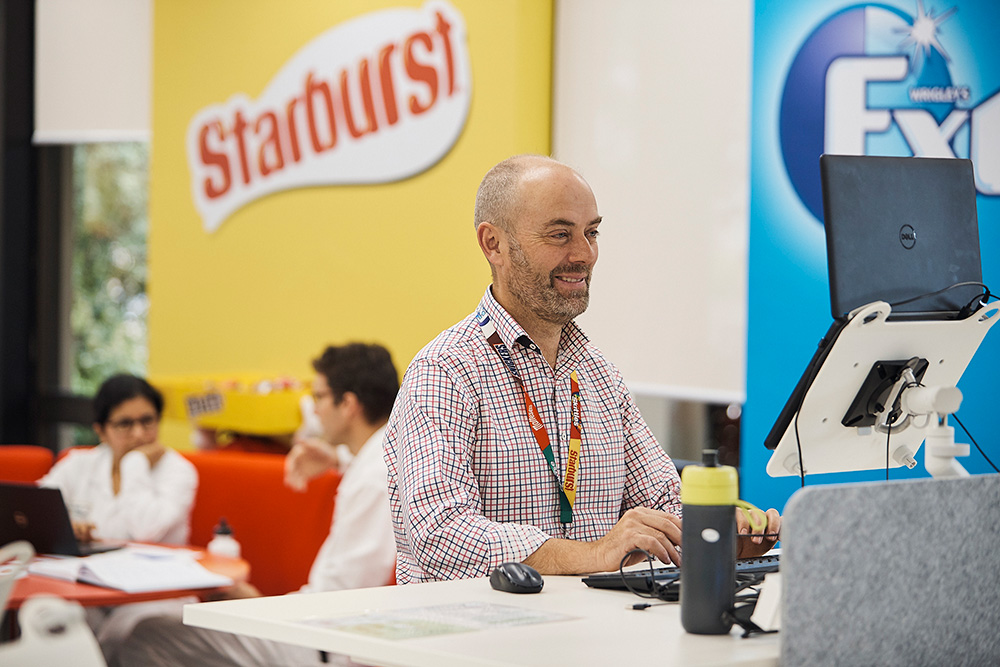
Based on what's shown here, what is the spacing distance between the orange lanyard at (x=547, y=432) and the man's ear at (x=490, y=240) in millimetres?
126

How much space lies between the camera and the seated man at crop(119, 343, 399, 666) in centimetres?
343

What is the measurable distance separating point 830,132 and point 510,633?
2628 millimetres

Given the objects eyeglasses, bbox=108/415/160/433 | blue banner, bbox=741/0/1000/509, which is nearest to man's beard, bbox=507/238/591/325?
blue banner, bbox=741/0/1000/509

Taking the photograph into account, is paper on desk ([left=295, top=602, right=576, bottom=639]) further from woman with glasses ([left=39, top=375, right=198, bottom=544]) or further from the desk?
woman with glasses ([left=39, top=375, right=198, bottom=544])

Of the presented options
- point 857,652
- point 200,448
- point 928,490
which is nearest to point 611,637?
point 857,652

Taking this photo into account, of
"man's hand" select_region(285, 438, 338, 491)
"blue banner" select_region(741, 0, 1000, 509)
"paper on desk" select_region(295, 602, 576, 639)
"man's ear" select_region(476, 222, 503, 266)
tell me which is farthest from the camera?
"man's hand" select_region(285, 438, 338, 491)

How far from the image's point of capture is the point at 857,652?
Answer: 1.36 meters

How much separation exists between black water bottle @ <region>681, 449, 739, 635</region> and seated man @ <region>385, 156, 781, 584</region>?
1.36 ft

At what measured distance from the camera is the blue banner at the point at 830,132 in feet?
11.2

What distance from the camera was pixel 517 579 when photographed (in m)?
1.68

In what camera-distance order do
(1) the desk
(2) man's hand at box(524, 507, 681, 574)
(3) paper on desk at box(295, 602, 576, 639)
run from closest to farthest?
(3) paper on desk at box(295, 602, 576, 639), (2) man's hand at box(524, 507, 681, 574), (1) the desk

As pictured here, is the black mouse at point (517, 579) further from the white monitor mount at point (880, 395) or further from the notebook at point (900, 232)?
the notebook at point (900, 232)

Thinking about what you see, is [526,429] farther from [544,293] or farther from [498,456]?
[544,293]

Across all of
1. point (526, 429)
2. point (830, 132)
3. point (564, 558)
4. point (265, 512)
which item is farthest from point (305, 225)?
point (564, 558)
